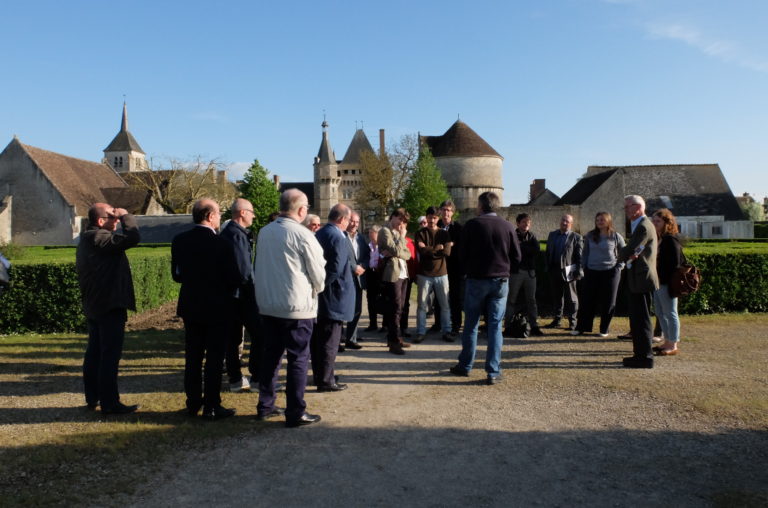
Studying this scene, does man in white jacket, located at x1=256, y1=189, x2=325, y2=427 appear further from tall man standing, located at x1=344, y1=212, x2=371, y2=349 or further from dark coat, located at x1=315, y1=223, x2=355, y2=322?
tall man standing, located at x1=344, y1=212, x2=371, y2=349

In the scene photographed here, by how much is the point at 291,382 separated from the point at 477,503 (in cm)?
207

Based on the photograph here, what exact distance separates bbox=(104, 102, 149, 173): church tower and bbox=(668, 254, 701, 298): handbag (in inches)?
4291

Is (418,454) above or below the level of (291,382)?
below

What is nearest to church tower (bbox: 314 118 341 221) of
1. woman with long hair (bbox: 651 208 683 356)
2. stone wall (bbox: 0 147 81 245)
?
stone wall (bbox: 0 147 81 245)

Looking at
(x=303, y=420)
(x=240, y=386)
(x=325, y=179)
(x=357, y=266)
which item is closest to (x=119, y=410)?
(x=240, y=386)

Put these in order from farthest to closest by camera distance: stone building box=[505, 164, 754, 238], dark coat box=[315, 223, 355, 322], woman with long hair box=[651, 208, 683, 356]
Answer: stone building box=[505, 164, 754, 238], woman with long hair box=[651, 208, 683, 356], dark coat box=[315, 223, 355, 322]

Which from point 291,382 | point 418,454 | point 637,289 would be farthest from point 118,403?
point 637,289

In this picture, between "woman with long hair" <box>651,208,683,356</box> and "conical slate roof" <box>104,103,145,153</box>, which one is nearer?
"woman with long hair" <box>651,208,683,356</box>

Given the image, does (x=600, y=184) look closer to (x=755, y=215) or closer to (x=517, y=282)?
(x=517, y=282)

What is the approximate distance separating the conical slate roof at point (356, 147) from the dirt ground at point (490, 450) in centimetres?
9082

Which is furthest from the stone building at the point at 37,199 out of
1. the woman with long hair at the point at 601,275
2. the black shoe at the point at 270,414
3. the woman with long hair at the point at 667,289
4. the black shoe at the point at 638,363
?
the black shoe at the point at 638,363

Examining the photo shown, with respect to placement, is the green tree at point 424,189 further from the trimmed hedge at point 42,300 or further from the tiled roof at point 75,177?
the trimmed hedge at point 42,300

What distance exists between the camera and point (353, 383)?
6.59 m

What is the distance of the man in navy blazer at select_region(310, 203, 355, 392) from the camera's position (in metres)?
5.97
